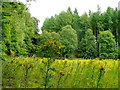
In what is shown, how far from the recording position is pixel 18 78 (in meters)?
3.74

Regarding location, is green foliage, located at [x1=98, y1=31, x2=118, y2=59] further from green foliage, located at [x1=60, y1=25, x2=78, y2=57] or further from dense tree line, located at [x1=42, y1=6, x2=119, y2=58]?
green foliage, located at [x1=60, y1=25, x2=78, y2=57]

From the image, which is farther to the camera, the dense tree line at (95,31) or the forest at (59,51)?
the dense tree line at (95,31)

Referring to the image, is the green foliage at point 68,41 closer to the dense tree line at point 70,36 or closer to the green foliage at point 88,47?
the dense tree line at point 70,36

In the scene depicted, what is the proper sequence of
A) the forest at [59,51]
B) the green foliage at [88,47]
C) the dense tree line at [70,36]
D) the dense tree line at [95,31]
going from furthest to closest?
the dense tree line at [95,31] < the green foliage at [88,47] < the dense tree line at [70,36] < the forest at [59,51]

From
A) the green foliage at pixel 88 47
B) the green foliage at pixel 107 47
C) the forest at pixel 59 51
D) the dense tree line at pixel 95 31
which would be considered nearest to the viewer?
the forest at pixel 59 51

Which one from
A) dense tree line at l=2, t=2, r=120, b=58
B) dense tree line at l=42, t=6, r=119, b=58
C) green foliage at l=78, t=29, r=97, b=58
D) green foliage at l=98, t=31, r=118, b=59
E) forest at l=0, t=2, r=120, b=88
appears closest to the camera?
forest at l=0, t=2, r=120, b=88

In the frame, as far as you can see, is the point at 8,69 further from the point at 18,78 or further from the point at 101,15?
the point at 101,15

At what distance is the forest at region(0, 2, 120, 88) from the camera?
317cm

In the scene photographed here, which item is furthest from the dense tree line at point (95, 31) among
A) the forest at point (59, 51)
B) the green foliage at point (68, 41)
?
the green foliage at point (68, 41)

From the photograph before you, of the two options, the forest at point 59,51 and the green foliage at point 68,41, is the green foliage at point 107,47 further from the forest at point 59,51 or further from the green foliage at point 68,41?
the green foliage at point 68,41

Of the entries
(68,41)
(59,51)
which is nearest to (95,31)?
(68,41)

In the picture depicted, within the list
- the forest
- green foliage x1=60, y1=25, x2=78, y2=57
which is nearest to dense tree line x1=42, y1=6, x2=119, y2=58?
the forest

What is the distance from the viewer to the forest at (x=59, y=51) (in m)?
3.17

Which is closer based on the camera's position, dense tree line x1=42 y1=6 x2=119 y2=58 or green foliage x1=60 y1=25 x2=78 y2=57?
green foliage x1=60 y1=25 x2=78 y2=57
